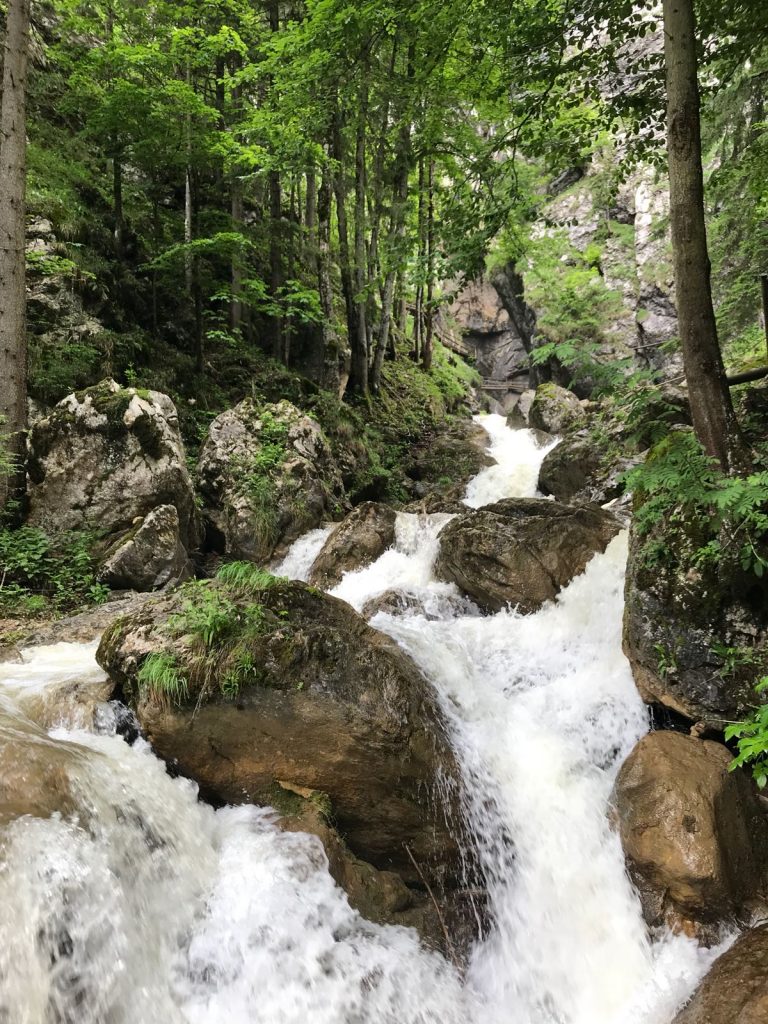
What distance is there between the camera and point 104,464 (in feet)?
29.0

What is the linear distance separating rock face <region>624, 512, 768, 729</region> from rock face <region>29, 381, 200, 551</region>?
684 cm

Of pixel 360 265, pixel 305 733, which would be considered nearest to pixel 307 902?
pixel 305 733

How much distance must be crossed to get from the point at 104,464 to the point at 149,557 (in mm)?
1721

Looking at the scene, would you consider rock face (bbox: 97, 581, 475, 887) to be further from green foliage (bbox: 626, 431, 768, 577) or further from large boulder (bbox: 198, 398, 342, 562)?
large boulder (bbox: 198, 398, 342, 562)

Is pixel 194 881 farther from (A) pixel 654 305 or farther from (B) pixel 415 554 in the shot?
(A) pixel 654 305

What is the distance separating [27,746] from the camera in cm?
354

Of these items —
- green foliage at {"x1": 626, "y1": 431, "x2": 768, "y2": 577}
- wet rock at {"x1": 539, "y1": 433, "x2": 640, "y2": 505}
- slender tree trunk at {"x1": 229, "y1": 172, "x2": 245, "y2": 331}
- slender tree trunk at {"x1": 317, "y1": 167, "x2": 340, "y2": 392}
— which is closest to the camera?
green foliage at {"x1": 626, "y1": 431, "x2": 768, "y2": 577}

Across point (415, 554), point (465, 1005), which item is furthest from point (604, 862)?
point (415, 554)

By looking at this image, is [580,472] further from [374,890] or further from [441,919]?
[374,890]

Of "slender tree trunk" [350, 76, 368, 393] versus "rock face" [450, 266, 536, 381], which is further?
"rock face" [450, 266, 536, 381]

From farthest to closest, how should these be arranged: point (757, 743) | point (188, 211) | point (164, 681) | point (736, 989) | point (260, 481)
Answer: point (188, 211) → point (260, 481) → point (164, 681) → point (757, 743) → point (736, 989)

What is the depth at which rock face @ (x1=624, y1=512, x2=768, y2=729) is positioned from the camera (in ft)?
15.6

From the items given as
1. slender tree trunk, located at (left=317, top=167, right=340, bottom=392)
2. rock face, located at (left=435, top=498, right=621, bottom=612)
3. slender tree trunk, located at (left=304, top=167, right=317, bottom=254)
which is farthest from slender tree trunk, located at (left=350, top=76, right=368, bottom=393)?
rock face, located at (left=435, top=498, right=621, bottom=612)

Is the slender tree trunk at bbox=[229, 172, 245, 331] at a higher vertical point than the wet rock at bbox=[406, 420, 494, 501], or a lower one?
higher
